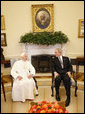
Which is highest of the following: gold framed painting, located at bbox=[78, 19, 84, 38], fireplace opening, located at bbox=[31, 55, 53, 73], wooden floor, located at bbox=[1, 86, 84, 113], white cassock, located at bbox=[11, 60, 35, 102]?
gold framed painting, located at bbox=[78, 19, 84, 38]

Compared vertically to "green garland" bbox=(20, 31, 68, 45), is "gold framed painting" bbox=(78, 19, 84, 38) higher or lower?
higher

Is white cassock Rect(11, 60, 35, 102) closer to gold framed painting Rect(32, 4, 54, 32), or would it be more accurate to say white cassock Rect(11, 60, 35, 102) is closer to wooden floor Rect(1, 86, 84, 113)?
wooden floor Rect(1, 86, 84, 113)

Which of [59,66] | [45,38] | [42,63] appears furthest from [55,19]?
[59,66]

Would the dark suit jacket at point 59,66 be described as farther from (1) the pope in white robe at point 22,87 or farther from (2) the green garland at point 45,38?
(2) the green garland at point 45,38

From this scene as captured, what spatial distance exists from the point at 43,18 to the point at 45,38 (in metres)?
0.89

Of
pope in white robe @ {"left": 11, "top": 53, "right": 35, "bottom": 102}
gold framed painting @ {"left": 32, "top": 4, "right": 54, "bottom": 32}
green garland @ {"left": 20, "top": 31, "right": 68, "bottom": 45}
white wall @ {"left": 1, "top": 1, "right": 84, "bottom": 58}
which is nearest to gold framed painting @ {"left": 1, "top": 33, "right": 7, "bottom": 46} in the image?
white wall @ {"left": 1, "top": 1, "right": 84, "bottom": 58}

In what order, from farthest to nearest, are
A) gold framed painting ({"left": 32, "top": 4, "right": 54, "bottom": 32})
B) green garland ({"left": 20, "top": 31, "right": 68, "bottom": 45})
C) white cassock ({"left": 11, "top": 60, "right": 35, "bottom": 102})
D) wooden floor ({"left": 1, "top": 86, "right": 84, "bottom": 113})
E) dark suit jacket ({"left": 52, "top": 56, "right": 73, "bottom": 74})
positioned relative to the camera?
gold framed painting ({"left": 32, "top": 4, "right": 54, "bottom": 32})
green garland ({"left": 20, "top": 31, "right": 68, "bottom": 45})
dark suit jacket ({"left": 52, "top": 56, "right": 73, "bottom": 74})
white cassock ({"left": 11, "top": 60, "right": 35, "bottom": 102})
wooden floor ({"left": 1, "top": 86, "right": 84, "bottom": 113})

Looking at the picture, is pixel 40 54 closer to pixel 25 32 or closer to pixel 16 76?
pixel 25 32

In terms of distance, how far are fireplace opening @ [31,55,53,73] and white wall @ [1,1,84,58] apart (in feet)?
2.71

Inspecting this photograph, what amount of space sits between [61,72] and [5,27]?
3365 mm

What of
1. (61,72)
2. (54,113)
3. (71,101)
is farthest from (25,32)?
(54,113)

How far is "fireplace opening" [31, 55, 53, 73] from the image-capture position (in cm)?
600

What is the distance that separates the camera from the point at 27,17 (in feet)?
19.5

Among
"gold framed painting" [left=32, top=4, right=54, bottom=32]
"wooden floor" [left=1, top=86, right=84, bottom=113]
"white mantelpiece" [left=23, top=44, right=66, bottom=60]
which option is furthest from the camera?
"white mantelpiece" [left=23, top=44, right=66, bottom=60]
